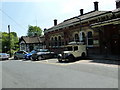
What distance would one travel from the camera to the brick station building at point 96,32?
1870 cm

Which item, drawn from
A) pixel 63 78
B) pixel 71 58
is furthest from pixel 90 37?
pixel 63 78

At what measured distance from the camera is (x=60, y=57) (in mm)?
17562

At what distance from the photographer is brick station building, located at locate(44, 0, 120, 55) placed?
61.4ft

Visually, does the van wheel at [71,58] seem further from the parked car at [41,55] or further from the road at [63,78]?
the parked car at [41,55]

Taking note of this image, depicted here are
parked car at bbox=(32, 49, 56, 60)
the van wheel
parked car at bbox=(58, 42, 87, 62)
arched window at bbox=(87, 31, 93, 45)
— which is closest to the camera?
the van wheel

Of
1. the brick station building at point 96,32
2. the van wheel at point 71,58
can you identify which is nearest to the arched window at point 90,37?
the brick station building at point 96,32

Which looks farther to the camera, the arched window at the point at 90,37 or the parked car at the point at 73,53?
the arched window at the point at 90,37

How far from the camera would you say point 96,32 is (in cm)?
2138

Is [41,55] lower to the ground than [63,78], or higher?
higher

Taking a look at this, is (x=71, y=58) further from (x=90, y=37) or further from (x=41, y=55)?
(x=90, y=37)

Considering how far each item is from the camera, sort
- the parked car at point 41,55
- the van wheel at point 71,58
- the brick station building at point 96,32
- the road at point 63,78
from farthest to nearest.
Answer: the parked car at point 41,55 → the brick station building at point 96,32 → the van wheel at point 71,58 → the road at point 63,78

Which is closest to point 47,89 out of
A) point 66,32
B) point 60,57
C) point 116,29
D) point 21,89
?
point 21,89

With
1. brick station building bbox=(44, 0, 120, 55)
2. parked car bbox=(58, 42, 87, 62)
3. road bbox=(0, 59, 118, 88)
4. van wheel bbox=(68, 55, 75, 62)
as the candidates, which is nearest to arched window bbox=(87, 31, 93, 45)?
brick station building bbox=(44, 0, 120, 55)

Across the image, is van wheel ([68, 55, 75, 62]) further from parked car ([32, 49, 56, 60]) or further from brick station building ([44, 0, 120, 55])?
parked car ([32, 49, 56, 60])
